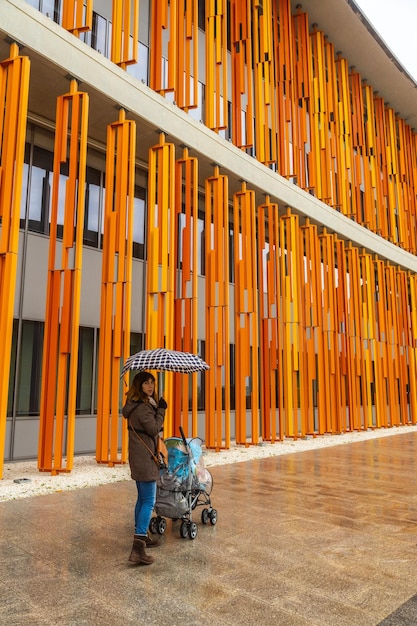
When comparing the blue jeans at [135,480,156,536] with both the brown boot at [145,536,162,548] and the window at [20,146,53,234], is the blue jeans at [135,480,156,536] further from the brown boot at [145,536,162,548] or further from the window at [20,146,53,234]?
the window at [20,146,53,234]

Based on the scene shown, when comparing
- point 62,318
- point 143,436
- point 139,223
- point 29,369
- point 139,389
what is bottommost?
point 143,436

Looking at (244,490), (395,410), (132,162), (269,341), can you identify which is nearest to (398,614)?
(244,490)

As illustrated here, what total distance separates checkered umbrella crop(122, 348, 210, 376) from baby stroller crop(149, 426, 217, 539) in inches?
27.7

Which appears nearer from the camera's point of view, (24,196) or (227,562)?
(227,562)

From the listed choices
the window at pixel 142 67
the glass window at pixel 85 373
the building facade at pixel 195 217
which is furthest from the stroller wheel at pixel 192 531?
the window at pixel 142 67

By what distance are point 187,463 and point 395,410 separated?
19.3m

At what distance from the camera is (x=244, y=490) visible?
27.9 feet

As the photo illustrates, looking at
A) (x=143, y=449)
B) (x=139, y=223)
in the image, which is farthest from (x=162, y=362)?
(x=139, y=223)

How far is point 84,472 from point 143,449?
564cm

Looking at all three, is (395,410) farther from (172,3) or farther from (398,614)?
(398,614)

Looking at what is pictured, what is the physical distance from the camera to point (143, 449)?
16.6 ft

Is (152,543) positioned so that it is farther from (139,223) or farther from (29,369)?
(139,223)

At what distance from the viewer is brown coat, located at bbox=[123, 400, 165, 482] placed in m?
5.01

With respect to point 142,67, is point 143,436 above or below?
below
